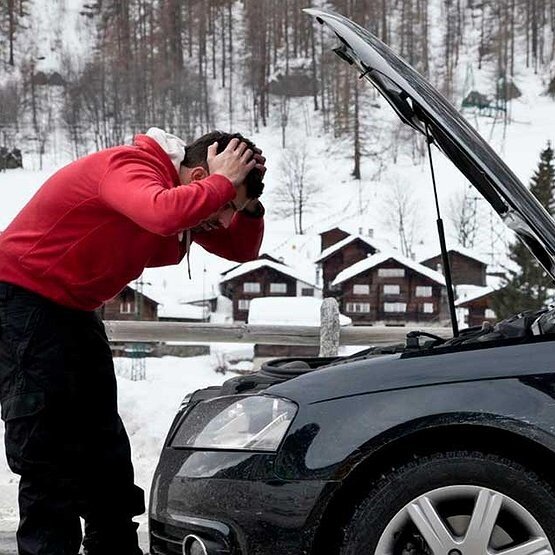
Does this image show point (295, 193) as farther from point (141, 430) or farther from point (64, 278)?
point (64, 278)

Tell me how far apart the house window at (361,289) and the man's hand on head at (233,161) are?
Answer: 26.6 meters

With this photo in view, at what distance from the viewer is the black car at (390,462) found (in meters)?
1.95

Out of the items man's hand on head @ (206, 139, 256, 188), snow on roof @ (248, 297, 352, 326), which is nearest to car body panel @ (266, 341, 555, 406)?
man's hand on head @ (206, 139, 256, 188)

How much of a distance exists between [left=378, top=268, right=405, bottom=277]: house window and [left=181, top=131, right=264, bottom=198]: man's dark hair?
2643 cm

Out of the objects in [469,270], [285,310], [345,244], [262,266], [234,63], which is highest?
[234,63]

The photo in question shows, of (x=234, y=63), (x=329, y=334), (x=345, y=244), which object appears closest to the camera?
(x=329, y=334)

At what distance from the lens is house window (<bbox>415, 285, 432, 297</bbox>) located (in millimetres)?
28188

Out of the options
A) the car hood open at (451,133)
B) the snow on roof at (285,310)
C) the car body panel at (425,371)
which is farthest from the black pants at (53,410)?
the snow on roof at (285,310)

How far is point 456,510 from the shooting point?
6.46ft

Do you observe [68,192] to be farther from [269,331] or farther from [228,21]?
[228,21]

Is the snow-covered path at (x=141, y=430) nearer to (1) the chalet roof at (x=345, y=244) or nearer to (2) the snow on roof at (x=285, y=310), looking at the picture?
(2) the snow on roof at (x=285, y=310)

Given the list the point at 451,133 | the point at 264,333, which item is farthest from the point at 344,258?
the point at 451,133

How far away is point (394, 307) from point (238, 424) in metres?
26.9

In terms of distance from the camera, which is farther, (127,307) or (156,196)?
(127,307)
